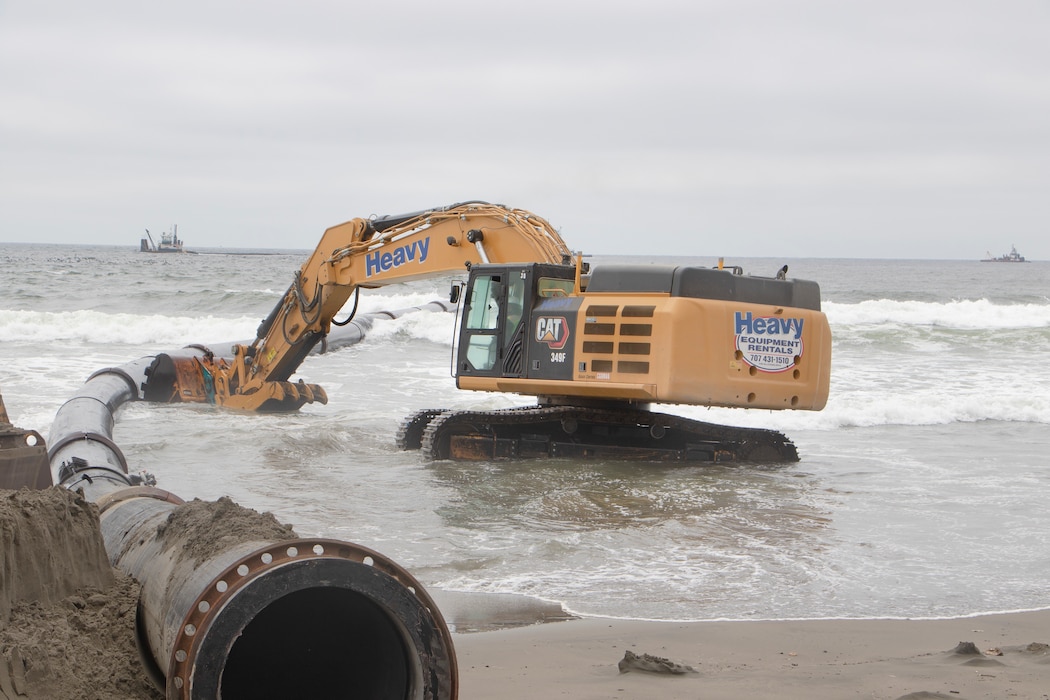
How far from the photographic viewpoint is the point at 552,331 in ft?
36.4

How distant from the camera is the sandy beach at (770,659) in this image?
423 centimetres

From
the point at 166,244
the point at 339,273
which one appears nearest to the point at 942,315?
the point at 339,273

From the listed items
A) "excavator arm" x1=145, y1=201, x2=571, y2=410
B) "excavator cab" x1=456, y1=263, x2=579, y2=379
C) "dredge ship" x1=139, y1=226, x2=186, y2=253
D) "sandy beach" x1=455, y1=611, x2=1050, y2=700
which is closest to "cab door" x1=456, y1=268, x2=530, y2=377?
"excavator cab" x1=456, y1=263, x2=579, y2=379

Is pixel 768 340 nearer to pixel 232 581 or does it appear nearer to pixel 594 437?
pixel 594 437

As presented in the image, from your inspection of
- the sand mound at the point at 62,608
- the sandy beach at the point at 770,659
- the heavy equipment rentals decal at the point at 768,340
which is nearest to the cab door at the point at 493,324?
the heavy equipment rentals decal at the point at 768,340

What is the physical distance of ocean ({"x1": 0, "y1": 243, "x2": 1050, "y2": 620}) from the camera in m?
6.57

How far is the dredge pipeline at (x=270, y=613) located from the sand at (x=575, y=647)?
0.17 meters

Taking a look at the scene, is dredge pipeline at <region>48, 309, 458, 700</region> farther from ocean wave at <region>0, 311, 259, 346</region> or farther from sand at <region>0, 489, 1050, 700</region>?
ocean wave at <region>0, 311, 259, 346</region>

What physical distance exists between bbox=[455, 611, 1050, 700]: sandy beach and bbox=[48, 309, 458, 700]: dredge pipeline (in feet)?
2.95

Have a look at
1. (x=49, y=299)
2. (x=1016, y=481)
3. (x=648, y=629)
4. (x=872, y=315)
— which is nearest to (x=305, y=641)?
(x=648, y=629)

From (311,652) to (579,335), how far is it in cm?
770

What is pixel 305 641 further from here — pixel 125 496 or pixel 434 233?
pixel 434 233

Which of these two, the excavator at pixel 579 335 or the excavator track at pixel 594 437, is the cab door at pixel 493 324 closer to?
the excavator at pixel 579 335

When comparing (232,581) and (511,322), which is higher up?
(511,322)
